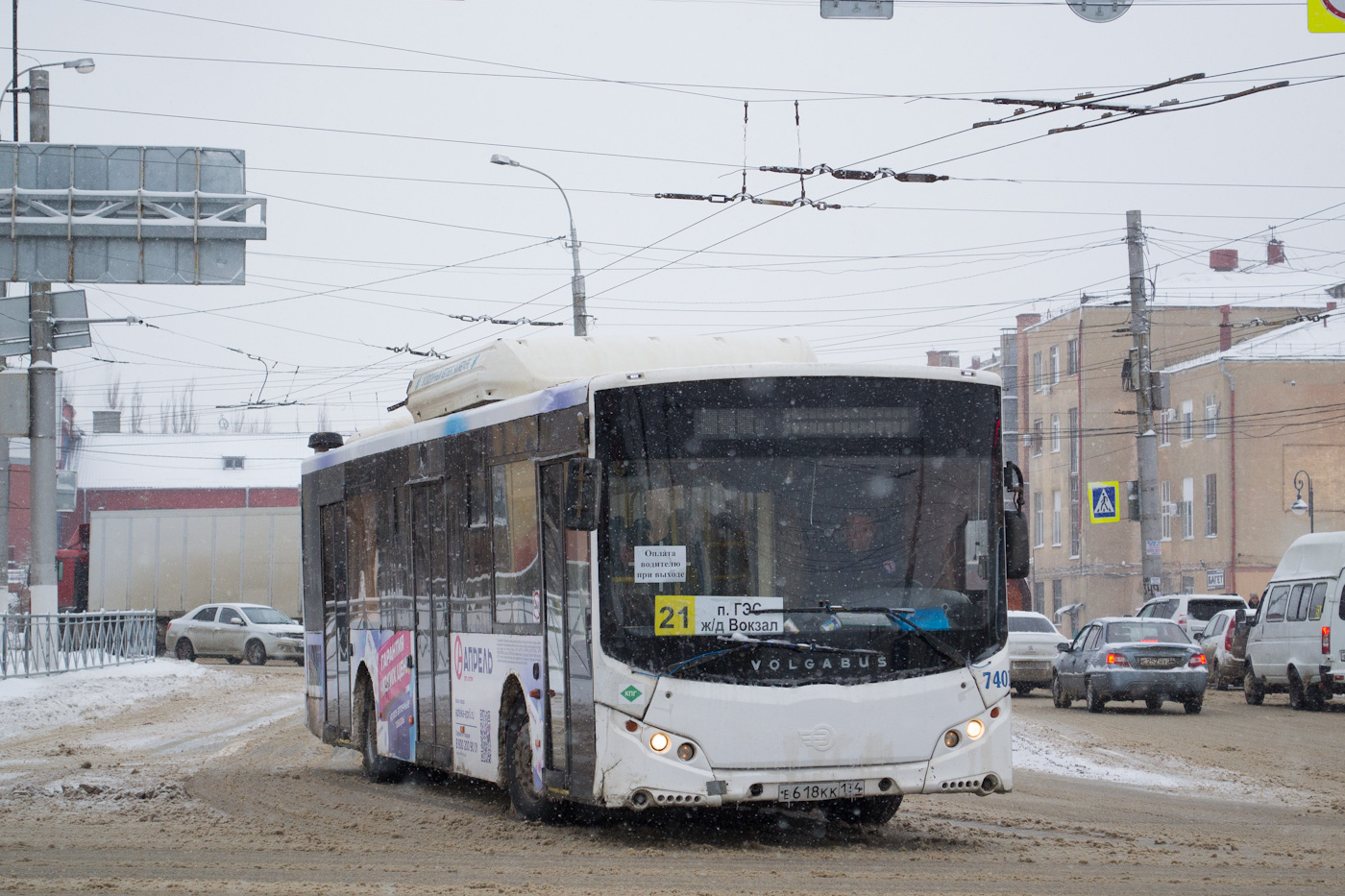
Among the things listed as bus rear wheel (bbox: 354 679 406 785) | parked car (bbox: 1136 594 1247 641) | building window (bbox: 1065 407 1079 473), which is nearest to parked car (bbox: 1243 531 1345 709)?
parked car (bbox: 1136 594 1247 641)

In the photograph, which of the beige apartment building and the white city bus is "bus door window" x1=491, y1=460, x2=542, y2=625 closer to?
the white city bus

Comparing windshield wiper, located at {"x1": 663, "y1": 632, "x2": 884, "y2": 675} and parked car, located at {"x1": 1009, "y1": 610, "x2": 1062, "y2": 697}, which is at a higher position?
windshield wiper, located at {"x1": 663, "y1": 632, "x2": 884, "y2": 675}

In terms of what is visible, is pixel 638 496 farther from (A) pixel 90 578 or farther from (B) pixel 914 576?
(A) pixel 90 578

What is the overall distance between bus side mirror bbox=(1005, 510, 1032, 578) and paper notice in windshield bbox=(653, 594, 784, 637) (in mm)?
1504

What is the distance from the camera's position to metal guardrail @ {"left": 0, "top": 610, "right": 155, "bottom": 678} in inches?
1103

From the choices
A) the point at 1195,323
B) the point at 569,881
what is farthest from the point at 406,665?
the point at 1195,323

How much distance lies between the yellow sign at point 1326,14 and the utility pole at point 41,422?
21310 millimetres

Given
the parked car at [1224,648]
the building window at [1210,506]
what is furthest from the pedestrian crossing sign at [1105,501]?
the building window at [1210,506]

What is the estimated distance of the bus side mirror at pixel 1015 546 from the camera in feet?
33.8

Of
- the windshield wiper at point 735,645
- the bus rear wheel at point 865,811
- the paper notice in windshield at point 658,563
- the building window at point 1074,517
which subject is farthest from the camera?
the building window at point 1074,517

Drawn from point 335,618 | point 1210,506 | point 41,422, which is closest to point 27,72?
point 41,422

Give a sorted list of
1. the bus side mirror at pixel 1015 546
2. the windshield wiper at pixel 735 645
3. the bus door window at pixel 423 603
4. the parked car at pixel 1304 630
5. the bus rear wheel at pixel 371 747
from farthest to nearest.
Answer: the parked car at pixel 1304 630 < the bus rear wheel at pixel 371 747 < the bus door window at pixel 423 603 < the bus side mirror at pixel 1015 546 < the windshield wiper at pixel 735 645

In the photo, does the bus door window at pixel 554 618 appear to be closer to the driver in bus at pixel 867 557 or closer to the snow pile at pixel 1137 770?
the driver in bus at pixel 867 557

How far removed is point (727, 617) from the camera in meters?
9.78
